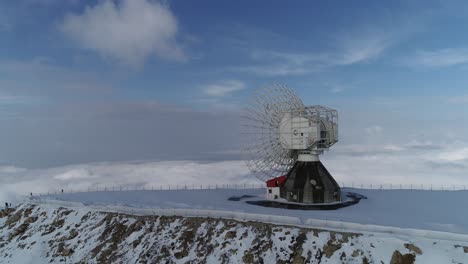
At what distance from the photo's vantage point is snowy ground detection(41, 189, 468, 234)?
3612cm

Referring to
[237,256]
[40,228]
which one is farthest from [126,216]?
[237,256]

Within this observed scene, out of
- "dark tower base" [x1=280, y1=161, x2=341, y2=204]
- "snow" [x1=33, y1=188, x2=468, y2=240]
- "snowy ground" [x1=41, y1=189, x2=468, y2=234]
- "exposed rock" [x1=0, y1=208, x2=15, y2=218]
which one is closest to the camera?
"snow" [x1=33, y1=188, x2=468, y2=240]

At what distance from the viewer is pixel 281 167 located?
53.4 m

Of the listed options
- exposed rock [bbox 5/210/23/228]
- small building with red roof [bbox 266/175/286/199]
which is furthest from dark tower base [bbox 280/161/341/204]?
exposed rock [bbox 5/210/23/228]

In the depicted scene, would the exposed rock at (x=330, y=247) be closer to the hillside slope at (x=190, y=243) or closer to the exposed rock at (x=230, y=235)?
the hillside slope at (x=190, y=243)

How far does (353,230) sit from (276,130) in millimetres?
22382

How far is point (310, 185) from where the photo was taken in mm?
47031

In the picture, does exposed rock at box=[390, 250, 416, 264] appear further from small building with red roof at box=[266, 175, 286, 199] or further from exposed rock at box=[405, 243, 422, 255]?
small building with red roof at box=[266, 175, 286, 199]

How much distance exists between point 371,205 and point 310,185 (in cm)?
878

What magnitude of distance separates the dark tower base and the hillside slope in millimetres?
13692

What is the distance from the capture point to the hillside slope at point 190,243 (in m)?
29.7

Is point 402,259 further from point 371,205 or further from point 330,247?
point 371,205

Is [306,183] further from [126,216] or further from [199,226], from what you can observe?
[126,216]

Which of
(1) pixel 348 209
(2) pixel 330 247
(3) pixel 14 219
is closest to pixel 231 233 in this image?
(2) pixel 330 247
